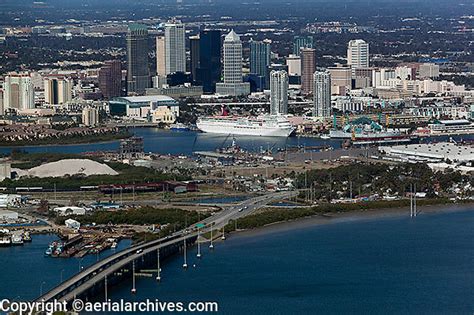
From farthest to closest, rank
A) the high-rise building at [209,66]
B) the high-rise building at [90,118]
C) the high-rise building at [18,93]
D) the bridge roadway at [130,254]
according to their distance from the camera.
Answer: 1. the high-rise building at [209,66]
2. the high-rise building at [18,93]
3. the high-rise building at [90,118]
4. the bridge roadway at [130,254]

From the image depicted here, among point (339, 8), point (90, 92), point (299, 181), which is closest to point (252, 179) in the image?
point (299, 181)

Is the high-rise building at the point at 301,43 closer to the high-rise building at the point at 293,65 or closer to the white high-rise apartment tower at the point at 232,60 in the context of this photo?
the high-rise building at the point at 293,65

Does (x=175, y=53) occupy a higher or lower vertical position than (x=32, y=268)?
higher

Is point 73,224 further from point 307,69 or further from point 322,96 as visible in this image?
point 307,69

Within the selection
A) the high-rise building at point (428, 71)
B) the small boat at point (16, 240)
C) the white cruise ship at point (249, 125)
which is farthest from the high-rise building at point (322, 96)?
the small boat at point (16, 240)

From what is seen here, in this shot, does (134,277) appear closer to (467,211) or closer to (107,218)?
(107,218)

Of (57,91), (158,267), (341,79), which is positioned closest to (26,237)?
(158,267)
